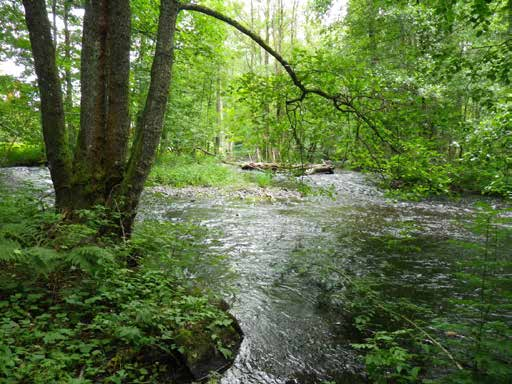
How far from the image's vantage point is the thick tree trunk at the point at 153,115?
4.67 meters

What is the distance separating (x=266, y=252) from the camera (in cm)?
718

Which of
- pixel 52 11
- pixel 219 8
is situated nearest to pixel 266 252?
pixel 219 8

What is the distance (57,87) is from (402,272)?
696cm

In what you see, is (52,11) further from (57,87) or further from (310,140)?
(310,140)

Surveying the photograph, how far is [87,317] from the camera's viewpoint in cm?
322

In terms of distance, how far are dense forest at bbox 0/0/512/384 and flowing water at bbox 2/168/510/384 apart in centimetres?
4

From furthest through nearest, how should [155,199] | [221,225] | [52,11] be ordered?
[52,11] → [155,199] → [221,225]

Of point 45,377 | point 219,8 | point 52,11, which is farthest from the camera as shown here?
point 52,11

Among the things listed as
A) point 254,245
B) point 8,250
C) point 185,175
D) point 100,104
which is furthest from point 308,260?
point 185,175

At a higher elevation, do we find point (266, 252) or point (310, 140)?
point (310, 140)

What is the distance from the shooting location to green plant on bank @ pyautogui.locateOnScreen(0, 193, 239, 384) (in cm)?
248

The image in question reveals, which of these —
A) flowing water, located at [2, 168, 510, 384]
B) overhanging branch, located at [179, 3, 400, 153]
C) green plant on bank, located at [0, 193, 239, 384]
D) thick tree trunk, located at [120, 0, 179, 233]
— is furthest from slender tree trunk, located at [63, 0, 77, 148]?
overhanging branch, located at [179, 3, 400, 153]

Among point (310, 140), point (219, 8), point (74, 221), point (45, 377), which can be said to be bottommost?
point (45, 377)

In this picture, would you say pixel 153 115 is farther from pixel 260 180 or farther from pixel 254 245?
pixel 260 180
